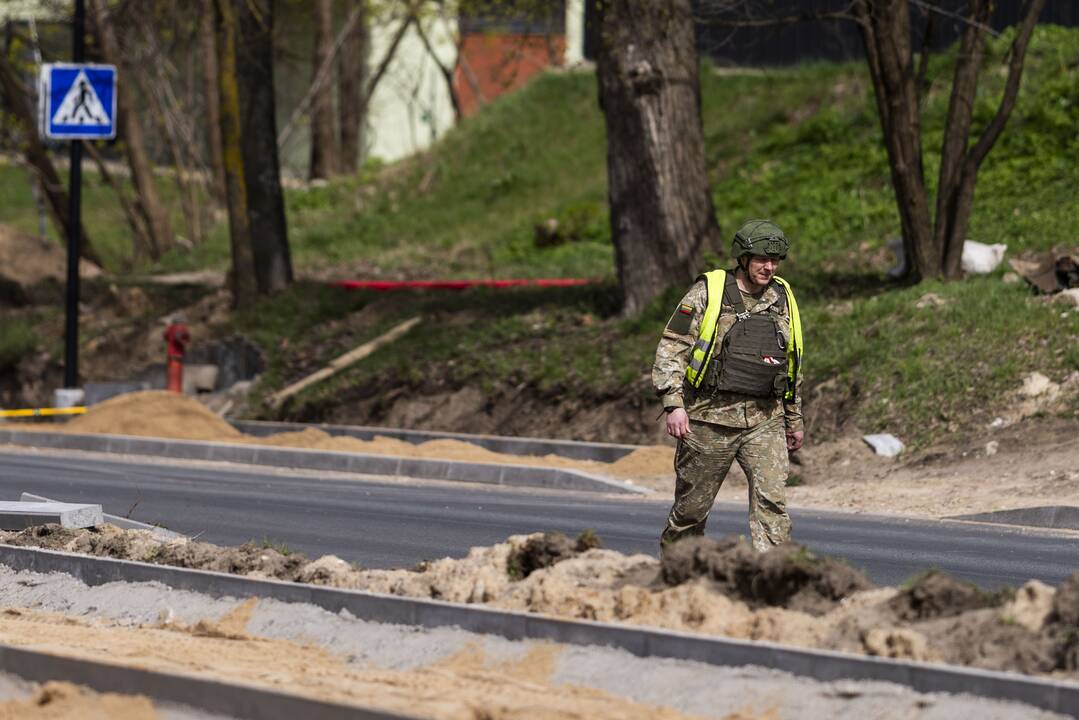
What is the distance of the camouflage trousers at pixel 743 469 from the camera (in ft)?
26.4

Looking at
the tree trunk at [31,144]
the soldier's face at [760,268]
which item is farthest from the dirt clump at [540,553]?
the tree trunk at [31,144]

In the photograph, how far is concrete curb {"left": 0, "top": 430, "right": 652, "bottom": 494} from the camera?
1502 cm

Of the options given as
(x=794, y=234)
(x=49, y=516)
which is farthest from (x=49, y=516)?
(x=794, y=234)

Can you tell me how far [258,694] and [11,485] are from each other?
9.00 m

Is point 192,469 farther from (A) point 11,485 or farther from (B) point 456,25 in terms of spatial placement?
(B) point 456,25

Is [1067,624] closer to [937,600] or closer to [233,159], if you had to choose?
[937,600]

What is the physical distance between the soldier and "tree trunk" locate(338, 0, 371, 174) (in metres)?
32.1

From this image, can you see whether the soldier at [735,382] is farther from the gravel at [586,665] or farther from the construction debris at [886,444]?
the construction debris at [886,444]

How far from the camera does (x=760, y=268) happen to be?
26.2 ft

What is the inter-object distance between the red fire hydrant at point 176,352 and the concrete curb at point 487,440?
7.60 feet

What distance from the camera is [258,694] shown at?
5.61 metres

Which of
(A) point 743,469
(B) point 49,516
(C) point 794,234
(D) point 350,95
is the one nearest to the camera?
(A) point 743,469

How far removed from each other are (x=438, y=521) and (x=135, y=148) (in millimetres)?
21700

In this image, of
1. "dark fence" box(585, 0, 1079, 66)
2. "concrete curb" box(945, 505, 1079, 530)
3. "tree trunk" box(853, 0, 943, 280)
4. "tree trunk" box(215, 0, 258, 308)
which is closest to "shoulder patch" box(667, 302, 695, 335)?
"concrete curb" box(945, 505, 1079, 530)
